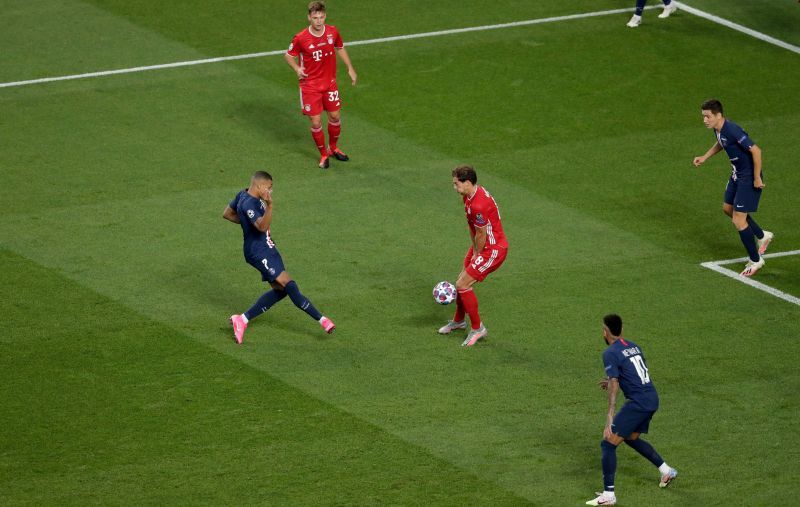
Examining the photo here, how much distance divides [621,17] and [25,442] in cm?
1833

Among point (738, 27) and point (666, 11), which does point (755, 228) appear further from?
point (666, 11)

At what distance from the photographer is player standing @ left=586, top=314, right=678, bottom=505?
1372 centimetres

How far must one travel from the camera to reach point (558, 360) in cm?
1692

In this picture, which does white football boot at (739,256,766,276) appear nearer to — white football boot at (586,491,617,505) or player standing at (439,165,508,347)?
player standing at (439,165,508,347)

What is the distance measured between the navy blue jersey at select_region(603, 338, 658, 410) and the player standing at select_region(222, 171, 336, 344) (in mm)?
4688

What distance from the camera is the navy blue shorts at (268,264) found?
17031 mm

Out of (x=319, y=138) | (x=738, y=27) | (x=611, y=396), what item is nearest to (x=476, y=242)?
(x=611, y=396)

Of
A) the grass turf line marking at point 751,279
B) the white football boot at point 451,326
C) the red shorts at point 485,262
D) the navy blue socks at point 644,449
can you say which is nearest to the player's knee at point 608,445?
the navy blue socks at point 644,449

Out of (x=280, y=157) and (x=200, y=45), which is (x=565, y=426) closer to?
(x=280, y=157)

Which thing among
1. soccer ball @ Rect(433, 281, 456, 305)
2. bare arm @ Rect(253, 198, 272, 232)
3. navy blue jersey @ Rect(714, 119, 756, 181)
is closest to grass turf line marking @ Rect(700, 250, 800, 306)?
navy blue jersey @ Rect(714, 119, 756, 181)

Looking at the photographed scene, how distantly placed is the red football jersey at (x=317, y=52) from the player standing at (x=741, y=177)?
20.5 feet

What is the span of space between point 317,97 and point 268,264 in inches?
239

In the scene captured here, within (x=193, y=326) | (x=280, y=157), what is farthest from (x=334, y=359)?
(x=280, y=157)

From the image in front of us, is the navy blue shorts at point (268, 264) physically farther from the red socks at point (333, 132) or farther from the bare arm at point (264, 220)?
the red socks at point (333, 132)
